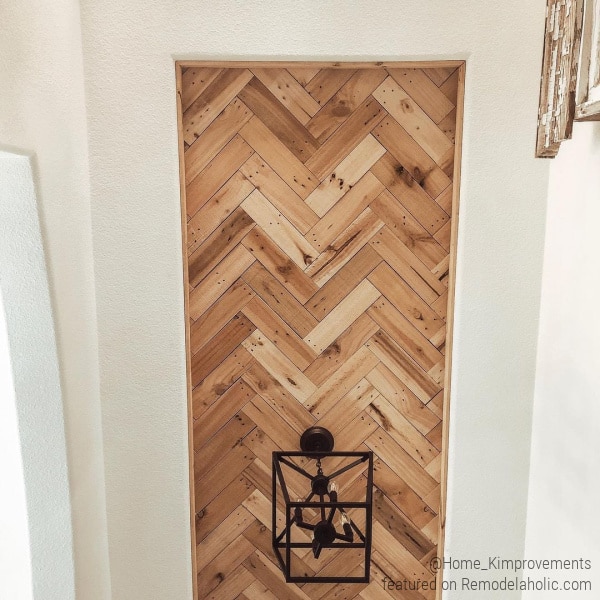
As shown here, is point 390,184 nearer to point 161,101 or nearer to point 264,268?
point 264,268

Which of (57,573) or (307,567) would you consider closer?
(57,573)

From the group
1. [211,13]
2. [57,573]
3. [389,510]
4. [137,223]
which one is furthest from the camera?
[389,510]

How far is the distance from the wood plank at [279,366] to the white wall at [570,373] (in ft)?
2.77

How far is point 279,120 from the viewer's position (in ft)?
6.94

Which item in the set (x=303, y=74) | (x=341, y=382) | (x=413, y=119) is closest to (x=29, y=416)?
(x=341, y=382)

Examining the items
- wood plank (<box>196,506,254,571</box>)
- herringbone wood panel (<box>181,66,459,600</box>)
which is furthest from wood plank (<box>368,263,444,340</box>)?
wood plank (<box>196,506,254,571</box>)

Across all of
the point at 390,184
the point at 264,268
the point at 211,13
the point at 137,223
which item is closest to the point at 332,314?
the point at 264,268

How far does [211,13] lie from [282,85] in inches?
13.2

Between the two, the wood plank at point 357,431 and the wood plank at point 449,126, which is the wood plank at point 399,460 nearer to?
the wood plank at point 357,431

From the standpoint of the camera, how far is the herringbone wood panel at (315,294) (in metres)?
2.11

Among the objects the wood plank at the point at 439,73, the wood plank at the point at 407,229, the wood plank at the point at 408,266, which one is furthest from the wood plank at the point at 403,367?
the wood plank at the point at 439,73

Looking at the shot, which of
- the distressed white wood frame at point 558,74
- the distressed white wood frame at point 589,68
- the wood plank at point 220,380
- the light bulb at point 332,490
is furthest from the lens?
the wood plank at point 220,380

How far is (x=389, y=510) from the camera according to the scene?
230cm

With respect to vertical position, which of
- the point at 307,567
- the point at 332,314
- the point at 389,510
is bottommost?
the point at 307,567
